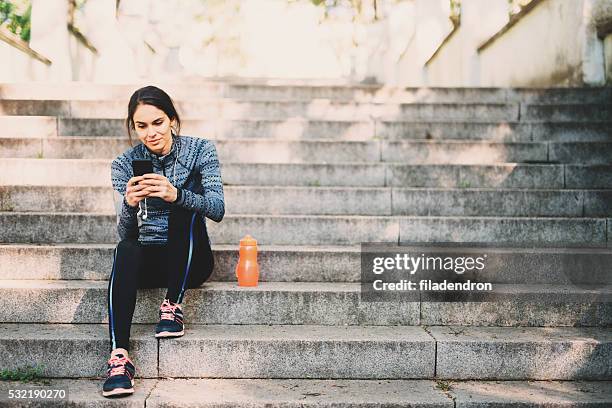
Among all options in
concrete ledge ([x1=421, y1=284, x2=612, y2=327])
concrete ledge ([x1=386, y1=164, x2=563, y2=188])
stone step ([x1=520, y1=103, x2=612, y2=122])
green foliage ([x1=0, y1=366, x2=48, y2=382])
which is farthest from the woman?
stone step ([x1=520, y1=103, x2=612, y2=122])

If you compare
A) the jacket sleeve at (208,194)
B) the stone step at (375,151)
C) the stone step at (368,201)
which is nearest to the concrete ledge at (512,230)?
the stone step at (368,201)

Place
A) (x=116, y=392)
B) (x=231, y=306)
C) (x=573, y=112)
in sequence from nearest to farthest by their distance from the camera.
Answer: (x=116, y=392)
(x=231, y=306)
(x=573, y=112)

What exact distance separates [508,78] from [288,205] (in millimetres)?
5181

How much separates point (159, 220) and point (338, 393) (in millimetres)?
1275

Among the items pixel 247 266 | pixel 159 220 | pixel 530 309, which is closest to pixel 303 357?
pixel 247 266

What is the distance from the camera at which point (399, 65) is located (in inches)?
540

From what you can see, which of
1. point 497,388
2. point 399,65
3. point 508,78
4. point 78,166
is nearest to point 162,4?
point 399,65

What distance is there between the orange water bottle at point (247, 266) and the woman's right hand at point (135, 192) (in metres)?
0.74

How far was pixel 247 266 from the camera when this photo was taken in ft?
11.2

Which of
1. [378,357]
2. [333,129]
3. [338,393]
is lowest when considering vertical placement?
[338,393]

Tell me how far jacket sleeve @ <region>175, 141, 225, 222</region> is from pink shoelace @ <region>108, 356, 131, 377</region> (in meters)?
0.77

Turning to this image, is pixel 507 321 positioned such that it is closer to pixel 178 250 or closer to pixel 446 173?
pixel 446 173

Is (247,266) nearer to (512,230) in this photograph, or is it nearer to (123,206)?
(123,206)

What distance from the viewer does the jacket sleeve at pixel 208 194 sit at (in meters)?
3.01
